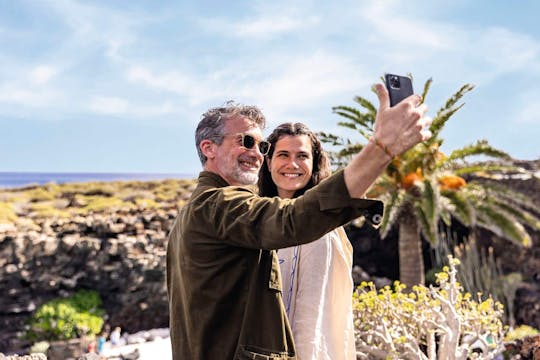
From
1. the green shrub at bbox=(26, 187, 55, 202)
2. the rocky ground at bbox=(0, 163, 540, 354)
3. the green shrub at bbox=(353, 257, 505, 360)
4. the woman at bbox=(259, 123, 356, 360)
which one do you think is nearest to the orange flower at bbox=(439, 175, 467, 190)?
the rocky ground at bbox=(0, 163, 540, 354)

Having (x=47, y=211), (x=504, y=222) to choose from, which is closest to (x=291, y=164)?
(x=504, y=222)

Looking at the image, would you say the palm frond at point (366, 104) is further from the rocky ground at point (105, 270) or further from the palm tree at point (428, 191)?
the rocky ground at point (105, 270)

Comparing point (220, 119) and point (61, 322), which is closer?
point (220, 119)

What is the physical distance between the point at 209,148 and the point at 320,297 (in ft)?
2.74

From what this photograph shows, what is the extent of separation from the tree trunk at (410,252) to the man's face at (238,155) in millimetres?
10842

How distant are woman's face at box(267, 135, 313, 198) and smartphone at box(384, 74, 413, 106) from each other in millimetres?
1503

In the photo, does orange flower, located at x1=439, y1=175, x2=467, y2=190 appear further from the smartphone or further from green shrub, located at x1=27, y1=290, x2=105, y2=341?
the smartphone

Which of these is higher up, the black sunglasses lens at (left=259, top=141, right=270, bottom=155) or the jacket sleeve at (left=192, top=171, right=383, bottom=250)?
the black sunglasses lens at (left=259, top=141, right=270, bottom=155)

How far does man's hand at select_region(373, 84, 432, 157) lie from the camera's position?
139 cm

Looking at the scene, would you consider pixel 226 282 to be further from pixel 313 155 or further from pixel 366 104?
pixel 366 104

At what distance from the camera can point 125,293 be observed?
Answer: 16.1 m

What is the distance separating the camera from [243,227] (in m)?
1.62

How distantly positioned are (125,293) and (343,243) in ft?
47.7

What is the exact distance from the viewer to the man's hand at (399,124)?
4.55 ft
